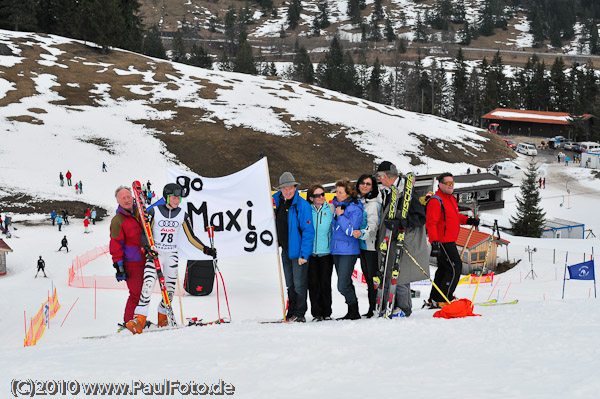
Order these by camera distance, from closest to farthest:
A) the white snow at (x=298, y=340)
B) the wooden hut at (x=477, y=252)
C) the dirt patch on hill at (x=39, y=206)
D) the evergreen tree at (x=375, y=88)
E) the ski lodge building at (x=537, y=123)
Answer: the white snow at (x=298, y=340) < the wooden hut at (x=477, y=252) < the dirt patch on hill at (x=39, y=206) < the ski lodge building at (x=537, y=123) < the evergreen tree at (x=375, y=88)

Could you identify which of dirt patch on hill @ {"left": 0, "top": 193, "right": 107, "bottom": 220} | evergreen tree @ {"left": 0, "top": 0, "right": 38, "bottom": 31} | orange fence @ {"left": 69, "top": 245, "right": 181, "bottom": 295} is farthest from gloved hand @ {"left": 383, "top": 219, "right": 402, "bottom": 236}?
evergreen tree @ {"left": 0, "top": 0, "right": 38, "bottom": 31}

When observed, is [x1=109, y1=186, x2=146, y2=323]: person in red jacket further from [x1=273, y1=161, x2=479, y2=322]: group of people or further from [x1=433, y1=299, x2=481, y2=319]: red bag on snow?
[x1=433, y1=299, x2=481, y2=319]: red bag on snow

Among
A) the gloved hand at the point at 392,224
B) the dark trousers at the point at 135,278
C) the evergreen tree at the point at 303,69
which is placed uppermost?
the evergreen tree at the point at 303,69

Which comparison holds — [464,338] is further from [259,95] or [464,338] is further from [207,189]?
[259,95]

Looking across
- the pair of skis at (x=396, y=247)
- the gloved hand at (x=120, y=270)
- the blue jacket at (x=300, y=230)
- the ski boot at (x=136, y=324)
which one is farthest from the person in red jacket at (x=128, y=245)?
the pair of skis at (x=396, y=247)

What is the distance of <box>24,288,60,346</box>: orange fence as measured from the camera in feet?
42.7

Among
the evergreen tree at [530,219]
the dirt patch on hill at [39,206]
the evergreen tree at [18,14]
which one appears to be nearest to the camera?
the dirt patch on hill at [39,206]

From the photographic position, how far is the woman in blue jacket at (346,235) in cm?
854

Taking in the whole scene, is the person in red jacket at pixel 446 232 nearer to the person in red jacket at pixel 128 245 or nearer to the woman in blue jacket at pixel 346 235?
the woman in blue jacket at pixel 346 235

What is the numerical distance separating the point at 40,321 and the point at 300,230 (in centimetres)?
860

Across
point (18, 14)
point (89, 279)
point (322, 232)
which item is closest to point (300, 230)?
point (322, 232)

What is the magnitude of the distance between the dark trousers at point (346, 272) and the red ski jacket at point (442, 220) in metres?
1.31

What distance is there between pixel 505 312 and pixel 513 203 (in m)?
43.9

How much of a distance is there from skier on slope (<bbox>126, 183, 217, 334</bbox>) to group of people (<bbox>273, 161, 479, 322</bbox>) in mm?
1596
